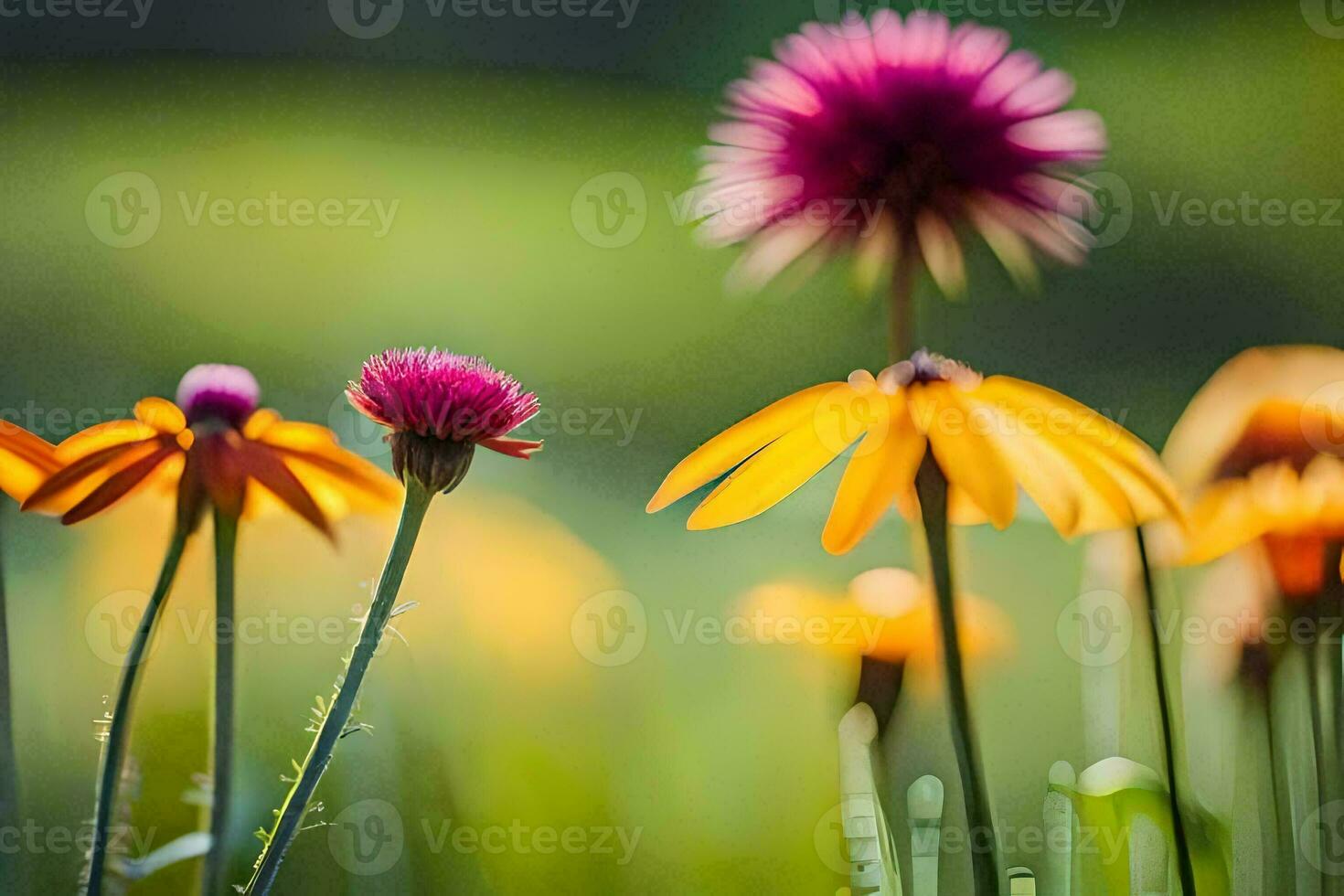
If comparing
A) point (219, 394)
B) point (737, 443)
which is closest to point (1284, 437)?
point (737, 443)

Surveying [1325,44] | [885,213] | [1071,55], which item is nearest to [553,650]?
[885,213]

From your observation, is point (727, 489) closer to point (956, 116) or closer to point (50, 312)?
point (956, 116)

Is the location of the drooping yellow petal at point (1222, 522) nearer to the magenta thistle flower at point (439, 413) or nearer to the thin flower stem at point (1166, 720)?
the thin flower stem at point (1166, 720)

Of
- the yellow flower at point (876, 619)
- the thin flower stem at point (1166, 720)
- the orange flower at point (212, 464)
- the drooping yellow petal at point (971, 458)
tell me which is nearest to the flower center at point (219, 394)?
the orange flower at point (212, 464)

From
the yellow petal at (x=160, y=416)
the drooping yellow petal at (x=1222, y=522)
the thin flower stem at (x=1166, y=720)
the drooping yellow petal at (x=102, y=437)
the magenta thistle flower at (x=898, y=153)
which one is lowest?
the thin flower stem at (x=1166, y=720)

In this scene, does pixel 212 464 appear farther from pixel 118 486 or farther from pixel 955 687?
pixel 955 687

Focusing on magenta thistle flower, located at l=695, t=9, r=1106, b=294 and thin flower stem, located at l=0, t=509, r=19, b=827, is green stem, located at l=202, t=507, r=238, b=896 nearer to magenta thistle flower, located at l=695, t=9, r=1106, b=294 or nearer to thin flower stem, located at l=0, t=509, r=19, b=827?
thin flower stem, located at l=0, t=509, r=19, b=827
